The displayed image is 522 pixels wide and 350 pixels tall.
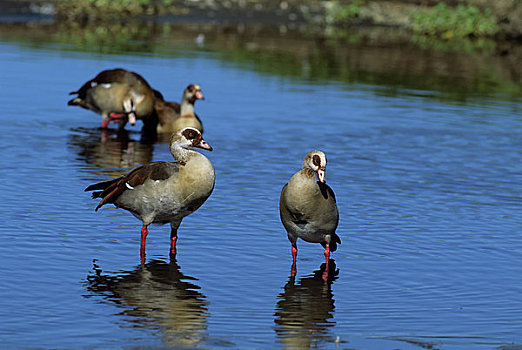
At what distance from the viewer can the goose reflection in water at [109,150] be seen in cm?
1510

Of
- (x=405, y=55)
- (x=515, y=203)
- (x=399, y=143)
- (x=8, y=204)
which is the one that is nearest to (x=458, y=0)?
(x=405, y=55)

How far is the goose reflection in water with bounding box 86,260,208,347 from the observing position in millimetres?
7871

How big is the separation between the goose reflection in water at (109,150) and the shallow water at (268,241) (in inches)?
2.3

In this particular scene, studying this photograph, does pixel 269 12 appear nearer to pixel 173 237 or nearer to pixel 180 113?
pixel 180 113

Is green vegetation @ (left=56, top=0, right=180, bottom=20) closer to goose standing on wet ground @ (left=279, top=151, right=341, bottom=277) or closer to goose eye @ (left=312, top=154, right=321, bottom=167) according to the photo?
goose standing on wet ground @ (left=279, top=151, right=341, bottom=277)

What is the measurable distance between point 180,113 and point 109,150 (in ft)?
9.58

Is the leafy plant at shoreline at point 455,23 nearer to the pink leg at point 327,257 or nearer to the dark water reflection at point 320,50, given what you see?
the dark water reflection at point 320,50

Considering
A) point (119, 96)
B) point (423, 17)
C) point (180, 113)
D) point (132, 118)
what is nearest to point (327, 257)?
point (132, 118)

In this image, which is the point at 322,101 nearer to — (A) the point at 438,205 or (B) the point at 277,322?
(A) the point at 438,205

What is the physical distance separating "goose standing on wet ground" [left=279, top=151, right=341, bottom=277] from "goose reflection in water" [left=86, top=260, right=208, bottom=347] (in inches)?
47.6

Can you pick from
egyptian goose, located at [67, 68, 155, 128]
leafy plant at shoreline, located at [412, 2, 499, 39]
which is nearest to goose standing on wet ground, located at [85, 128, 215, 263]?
egyptian goose, located at [67, 68, 155, 128]

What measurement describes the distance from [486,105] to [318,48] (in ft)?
38.5

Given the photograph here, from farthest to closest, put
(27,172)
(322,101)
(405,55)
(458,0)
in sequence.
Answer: (458,0), (405,55), (322,101), (27,172)

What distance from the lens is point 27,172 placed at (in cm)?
1401
